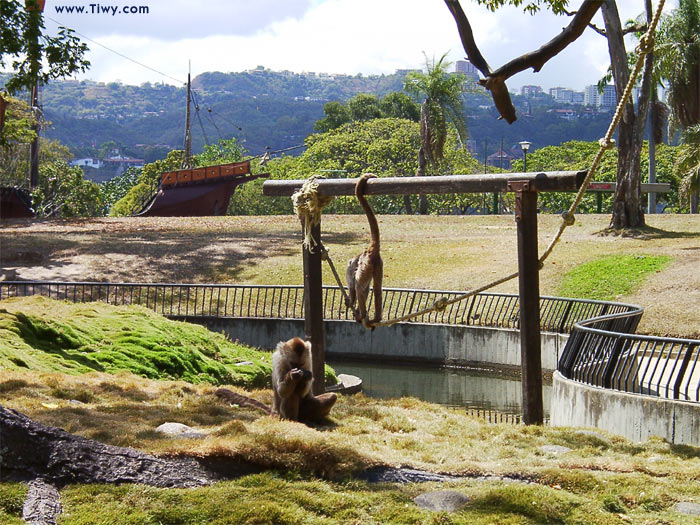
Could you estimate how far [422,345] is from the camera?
21047 mm

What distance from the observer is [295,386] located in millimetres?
8844

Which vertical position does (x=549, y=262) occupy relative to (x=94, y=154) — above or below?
below

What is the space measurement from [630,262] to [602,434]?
51.4 feet

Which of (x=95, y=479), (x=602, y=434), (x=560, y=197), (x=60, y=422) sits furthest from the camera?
(x=560, y=197)

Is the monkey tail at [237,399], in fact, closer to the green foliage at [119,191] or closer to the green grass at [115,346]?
the green grass at [115,346]

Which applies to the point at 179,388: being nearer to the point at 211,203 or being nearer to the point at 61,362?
the point at 61,362

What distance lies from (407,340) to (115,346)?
380 inches

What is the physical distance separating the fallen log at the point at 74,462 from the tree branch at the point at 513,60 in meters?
3.71

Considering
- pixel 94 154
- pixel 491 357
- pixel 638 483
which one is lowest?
pixel 491 357

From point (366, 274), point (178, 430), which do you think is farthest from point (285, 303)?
point (178, 430)

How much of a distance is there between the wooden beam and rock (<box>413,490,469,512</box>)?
162 inches

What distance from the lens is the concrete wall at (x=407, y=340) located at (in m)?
20.0

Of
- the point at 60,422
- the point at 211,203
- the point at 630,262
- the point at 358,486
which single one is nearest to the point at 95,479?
the point at 60,422

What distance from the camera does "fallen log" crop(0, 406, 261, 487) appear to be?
610 centimetres
